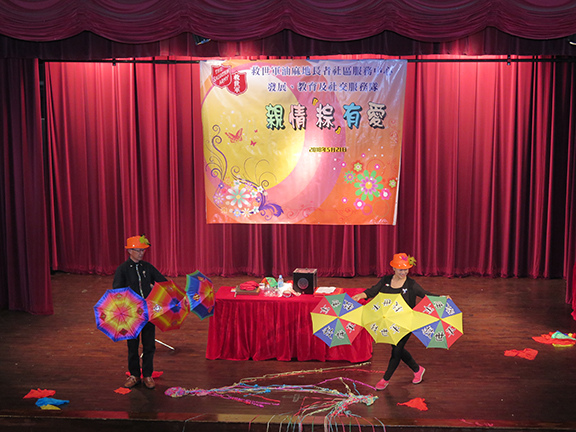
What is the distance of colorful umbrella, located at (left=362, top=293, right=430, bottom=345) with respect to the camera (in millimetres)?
4336

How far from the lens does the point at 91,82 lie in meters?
7.96

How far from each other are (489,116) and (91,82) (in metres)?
5.71

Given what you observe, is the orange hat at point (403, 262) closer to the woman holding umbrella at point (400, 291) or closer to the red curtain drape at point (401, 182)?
the woman holding umbrella at point (400, 291)

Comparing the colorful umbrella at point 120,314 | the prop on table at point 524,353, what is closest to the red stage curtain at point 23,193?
the colorful umbrella at point 120,314

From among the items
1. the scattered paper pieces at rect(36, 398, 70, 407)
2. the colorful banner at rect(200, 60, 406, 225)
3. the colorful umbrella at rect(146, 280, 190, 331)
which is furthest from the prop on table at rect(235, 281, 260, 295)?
the colorful banner at rect(200, 60, 406, 225)

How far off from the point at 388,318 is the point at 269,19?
9.96ft

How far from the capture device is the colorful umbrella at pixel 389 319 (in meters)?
4.34

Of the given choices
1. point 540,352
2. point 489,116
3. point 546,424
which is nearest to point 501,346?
point 540,352

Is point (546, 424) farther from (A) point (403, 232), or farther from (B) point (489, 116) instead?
(B) point (489, 116)

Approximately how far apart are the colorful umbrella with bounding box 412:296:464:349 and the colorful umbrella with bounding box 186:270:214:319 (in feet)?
6.06

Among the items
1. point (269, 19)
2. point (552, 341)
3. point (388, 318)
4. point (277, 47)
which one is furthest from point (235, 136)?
point (552, 341)

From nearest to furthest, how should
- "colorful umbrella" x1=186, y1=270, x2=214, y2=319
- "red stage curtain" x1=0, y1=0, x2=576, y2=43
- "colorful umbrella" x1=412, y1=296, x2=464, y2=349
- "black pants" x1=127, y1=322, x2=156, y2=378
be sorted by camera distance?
"colorful umbrella" x1=412, y1=296, x2=464, y2=349
"black pants" x1=127, y1=322, x2=156, y2=378
"colorful umbrella" x1=186, y1=270, x2=214, y2=319
"red stage curtain" x1=0, y1=0, x2=576, y2=43

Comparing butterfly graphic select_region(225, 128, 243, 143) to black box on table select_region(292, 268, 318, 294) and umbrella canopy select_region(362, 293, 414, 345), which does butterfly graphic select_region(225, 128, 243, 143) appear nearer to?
black box on table select_region(292, 268, 318, 294)

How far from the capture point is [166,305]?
15.0ft
